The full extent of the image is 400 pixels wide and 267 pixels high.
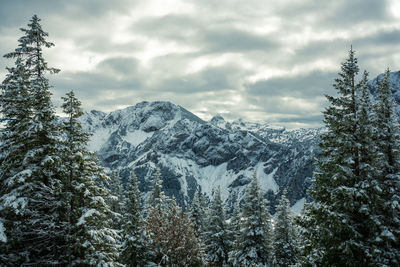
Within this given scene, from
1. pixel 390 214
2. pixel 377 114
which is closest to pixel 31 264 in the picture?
pixel 390 214

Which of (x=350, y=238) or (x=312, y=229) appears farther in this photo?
(x=312, y=229)

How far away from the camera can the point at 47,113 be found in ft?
49.2

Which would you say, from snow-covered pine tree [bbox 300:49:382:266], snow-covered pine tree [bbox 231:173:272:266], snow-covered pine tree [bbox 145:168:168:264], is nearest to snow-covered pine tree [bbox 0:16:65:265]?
snow-covered pine tree [bbox 145:168:168:264]

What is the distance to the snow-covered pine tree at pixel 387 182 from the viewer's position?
13.6 metres

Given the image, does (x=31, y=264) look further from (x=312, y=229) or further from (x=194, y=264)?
(x=194, y=264)

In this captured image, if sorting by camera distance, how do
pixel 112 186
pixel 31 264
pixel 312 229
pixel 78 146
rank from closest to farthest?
pixel 31 264 < pixel 78 146 < pixel 312 229 < pixel 112 186

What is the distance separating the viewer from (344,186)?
45.7 feet

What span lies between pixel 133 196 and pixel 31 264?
1770cm

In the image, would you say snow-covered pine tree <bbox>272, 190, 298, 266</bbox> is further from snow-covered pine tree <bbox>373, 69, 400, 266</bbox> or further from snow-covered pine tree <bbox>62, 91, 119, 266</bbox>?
snow-covered pine tree <bbox>62, 91, 119, 266</bbox>

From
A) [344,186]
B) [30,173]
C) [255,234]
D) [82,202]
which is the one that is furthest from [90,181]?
[255,234]

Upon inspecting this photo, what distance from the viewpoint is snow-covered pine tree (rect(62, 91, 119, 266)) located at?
13.9 meters

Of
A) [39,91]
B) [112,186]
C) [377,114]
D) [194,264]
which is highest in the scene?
[39,91]

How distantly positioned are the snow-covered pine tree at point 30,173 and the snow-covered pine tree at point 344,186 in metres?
13.2

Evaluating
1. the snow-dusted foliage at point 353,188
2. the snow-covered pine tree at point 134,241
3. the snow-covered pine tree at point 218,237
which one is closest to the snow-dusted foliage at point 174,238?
the snow-covered pine tree at point 134,241
